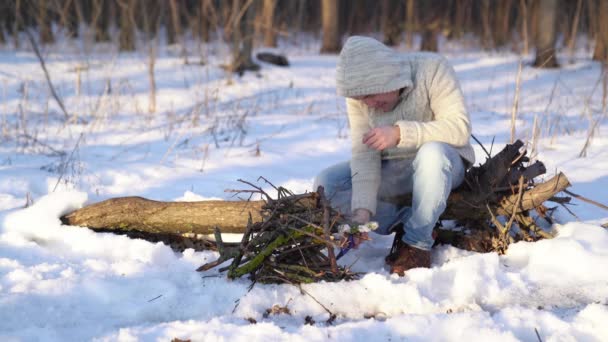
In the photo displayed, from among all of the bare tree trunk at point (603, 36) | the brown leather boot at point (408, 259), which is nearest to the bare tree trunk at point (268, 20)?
the bare tree trunk at point (603, 36)

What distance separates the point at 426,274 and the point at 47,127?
4628mm

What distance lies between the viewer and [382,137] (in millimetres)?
2576

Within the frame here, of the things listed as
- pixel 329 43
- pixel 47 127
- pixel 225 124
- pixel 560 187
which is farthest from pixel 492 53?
pixel 560 187

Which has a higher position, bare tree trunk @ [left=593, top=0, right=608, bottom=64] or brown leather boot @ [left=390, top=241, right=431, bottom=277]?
bare tree trunk @ [left=593, top=0, right=608, bottom=64]

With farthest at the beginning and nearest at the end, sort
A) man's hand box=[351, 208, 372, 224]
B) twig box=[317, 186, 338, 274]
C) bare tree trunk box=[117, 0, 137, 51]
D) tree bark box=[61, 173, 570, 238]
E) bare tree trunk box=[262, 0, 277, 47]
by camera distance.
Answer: bare tree trunk box=[262, 0, 277, 47], bare tree trunk box=[117, 0, 137, 51], tree bark box=[61, 173, 570, 238], man's hand box=[351, 208, 372, 224], twig box=[317, 186, 338, 274]

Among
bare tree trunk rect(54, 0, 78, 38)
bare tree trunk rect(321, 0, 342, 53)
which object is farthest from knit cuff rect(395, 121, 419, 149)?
bare tree trunk rect(321, 0, 342, 53)

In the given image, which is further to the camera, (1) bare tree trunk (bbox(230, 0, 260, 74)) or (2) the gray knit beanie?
(1) bare tree trunk (bbox(230, 0, 260, 74))

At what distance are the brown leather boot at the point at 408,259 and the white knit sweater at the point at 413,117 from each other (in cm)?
23

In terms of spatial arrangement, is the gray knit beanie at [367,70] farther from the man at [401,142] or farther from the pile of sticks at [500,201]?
the pile of sticks at [500,201]

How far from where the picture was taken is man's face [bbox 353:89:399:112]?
2.65 metres

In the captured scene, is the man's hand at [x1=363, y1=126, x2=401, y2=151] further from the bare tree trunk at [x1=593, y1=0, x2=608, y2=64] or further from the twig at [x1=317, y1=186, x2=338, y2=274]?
the bare tree trunk at [x1=593, y1=0, x2=608, y2=64]

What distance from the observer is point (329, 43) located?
12.7 metres

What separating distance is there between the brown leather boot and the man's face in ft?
2.02

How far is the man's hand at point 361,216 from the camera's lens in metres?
2.63
